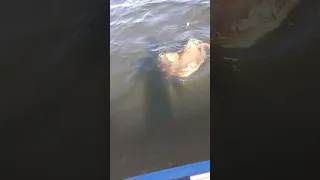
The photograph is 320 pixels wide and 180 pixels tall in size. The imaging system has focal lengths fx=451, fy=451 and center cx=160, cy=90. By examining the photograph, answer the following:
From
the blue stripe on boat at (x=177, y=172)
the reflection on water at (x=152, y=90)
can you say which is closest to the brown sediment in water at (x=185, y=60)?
the reflection on water at (x=152, y=90)

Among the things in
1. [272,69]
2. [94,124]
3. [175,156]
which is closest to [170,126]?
[175,156]

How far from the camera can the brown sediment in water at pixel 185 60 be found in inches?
45.9

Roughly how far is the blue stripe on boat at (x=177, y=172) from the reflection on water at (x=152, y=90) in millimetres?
15

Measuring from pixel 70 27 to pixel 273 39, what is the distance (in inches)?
21.9

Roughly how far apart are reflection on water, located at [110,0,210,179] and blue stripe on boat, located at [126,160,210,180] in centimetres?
1

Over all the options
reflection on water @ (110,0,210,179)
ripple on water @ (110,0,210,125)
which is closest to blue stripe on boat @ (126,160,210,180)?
reflection on water @ (110,0,210,179)

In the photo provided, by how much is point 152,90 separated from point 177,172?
0.22m

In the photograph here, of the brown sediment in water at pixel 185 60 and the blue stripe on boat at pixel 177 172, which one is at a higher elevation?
the brown sediment in water at pixel 185 60

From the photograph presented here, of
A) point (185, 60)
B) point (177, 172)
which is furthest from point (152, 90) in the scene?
point (177, 172)

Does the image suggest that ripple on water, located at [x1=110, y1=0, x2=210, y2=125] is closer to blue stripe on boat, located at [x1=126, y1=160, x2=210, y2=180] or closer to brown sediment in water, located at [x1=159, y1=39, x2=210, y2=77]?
brown sediment in water, located at [x1=159, y1=39, x2=210, y2=77]

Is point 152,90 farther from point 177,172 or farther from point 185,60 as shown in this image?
point 177,172

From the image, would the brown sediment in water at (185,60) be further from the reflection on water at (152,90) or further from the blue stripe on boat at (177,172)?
the blue stripe on boat at (177,172)

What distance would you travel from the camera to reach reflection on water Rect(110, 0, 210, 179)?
3.72ft

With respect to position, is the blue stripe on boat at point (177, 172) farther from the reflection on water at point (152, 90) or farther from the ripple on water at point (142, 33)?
the ripple on water at point (142, 33)
